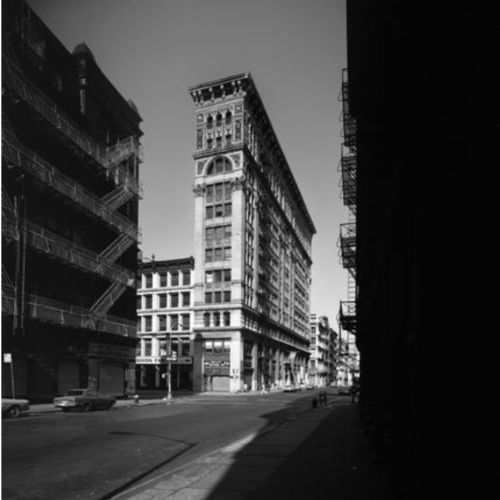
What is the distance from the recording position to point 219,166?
76.9 meters

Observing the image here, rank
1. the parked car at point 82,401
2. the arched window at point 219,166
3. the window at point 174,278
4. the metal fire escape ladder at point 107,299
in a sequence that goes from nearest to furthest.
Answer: the parked car at point 82,401
the metal fire escape ladder at point 107,299
the arched window at point 219,166
the window at point 174,278

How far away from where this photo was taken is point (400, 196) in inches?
282

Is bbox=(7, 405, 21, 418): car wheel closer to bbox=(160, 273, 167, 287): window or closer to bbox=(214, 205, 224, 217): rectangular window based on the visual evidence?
bbox=(214, 205, 224, 217): rectangular window

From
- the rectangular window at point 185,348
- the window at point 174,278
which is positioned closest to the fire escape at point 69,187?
the rectangular window at point 185,348

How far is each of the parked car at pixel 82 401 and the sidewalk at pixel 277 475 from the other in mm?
18445

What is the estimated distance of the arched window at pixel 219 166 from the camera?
75.8 metres

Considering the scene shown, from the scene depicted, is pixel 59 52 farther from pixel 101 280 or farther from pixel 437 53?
pixel 437 53

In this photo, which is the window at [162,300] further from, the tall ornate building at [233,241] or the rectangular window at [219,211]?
the rectangular window at [219,211]

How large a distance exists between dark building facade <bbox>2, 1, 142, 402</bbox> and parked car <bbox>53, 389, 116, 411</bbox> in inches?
169

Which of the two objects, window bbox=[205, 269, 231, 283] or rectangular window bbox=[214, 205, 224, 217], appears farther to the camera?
rectangular window bbox=[214, 205, 224, 217]

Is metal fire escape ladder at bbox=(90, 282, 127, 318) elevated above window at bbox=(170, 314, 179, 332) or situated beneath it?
elevated above

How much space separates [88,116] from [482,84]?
4371cm

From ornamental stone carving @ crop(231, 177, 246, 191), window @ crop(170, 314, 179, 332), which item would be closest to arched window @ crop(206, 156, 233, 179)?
ornamental stone carving @ crop(231, 177, 246, 191)

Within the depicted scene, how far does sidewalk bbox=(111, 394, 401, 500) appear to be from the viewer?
9336 millimetres
